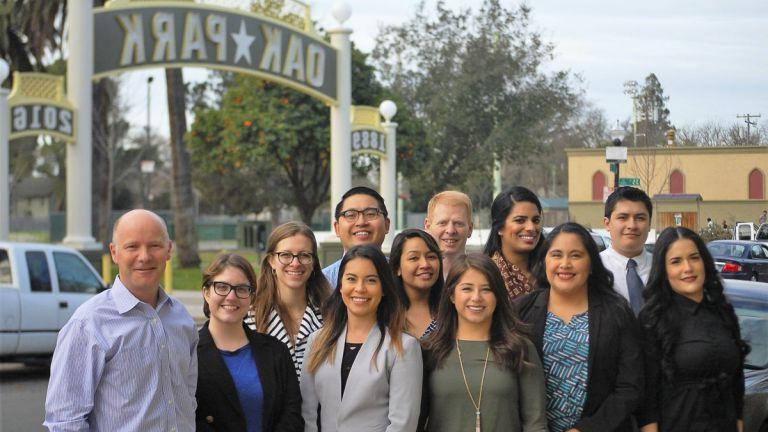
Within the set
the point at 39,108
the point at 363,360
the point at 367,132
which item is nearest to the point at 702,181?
the point at 363,360

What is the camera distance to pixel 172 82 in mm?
25250

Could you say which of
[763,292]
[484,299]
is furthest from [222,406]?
[763,292]

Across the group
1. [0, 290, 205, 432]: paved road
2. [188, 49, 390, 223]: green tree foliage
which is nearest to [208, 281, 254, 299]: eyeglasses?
[0, 290, 205, 432]: paved road

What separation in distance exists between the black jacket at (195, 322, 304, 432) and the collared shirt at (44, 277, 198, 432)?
0.42m

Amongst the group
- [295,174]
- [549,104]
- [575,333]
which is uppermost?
[549,104]

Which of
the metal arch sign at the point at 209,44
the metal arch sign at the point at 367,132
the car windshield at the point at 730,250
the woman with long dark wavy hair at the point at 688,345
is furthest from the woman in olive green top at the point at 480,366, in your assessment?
the metal arch sign at the point at 367,132

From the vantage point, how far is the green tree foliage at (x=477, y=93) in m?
28.6

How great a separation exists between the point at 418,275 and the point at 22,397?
7253mm

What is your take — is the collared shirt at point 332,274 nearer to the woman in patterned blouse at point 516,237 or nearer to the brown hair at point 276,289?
the brown hair at point 276,289

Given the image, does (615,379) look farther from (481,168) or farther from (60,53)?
(60,53)

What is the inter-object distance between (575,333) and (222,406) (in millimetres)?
1575

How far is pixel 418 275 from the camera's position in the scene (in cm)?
488

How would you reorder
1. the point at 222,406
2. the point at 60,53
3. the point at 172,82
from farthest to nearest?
1. the point at 60,53
2. the point at 172,82
3. the point at 222,406

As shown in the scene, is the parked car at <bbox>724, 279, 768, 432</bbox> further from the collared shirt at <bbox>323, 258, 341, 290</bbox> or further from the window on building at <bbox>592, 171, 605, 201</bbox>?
the window on building at <bbox>592, 171, 605, 201</bbox>
